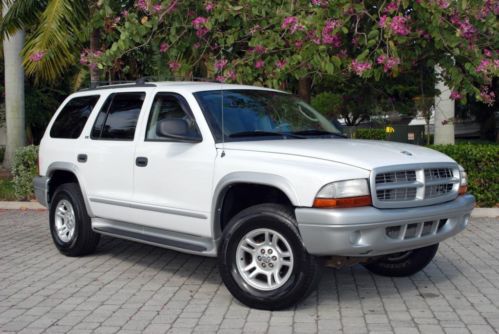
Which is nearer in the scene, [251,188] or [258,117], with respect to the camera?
[251,188]

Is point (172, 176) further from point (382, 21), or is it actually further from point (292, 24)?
point (382, 21)

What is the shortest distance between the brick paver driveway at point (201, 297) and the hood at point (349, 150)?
1.24m

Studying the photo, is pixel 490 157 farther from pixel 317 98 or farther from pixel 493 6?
pixel 317 98

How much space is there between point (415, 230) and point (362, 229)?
64 centimetres

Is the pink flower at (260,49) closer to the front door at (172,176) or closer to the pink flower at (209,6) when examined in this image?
the pink flower at (209,6)

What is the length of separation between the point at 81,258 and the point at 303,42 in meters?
3.78

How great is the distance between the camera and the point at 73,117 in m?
7.91

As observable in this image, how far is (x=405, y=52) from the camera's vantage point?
9.13 meters

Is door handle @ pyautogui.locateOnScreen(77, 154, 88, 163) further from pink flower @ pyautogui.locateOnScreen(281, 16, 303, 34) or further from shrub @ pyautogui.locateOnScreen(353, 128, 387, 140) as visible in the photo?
shrub @ pyautogui.locateOnScreen(353, 128, 387, 140)

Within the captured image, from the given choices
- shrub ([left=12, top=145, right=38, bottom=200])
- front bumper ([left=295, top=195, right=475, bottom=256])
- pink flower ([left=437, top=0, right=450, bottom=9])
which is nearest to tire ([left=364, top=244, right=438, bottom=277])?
front bumper ([left=295, top=195, right=475, bottom=256])

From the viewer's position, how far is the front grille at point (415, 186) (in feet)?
17.4

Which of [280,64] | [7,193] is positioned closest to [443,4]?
[280,64]

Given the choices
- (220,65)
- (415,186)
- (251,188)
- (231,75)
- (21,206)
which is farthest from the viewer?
(21,206)

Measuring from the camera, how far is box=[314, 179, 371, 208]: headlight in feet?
16.8
